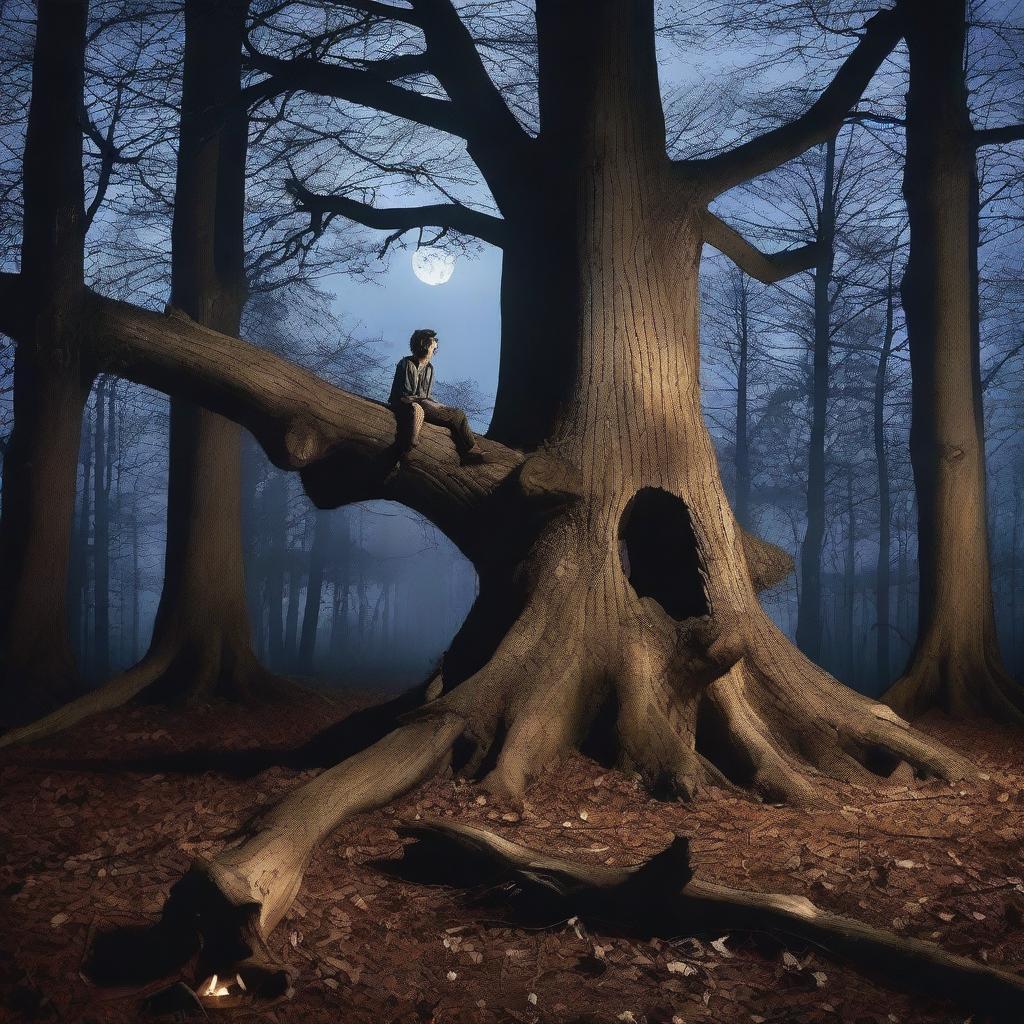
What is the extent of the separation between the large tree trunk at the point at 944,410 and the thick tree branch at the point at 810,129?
135 centimetres

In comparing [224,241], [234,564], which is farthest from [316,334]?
[234,564]

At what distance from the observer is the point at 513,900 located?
3721 millimetres

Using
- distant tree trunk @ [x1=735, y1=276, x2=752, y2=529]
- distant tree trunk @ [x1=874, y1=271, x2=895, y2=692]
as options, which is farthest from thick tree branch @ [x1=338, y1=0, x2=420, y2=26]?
distant tree trunk @ [x1=735, y1=276, x2=752, y2=529]

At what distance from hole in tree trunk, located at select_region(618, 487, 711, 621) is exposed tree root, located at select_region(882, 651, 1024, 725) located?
12.6 feet

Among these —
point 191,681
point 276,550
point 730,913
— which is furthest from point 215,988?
point 276,550

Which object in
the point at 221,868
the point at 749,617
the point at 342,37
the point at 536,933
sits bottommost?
the point at 536,933

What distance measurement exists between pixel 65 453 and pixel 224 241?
147 inches

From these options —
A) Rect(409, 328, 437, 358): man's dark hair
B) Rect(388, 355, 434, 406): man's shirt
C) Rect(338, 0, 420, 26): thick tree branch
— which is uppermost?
Rect(338, 0, 420, 26): thick tree branch

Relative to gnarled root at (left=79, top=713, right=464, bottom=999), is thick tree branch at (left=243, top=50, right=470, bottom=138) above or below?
above

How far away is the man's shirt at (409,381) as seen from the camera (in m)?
5.62

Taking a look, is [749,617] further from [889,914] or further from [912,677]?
[912,677]

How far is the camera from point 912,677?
905 cm

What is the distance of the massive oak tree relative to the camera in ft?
17.6

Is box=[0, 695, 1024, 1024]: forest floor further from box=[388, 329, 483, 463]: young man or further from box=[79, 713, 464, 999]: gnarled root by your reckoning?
box=[388, 329, 483, 463]: young man
